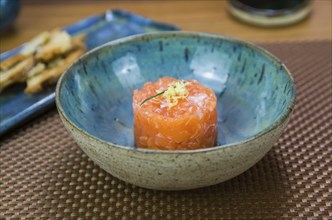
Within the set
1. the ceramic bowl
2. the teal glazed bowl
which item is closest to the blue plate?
the teal glazed bowl

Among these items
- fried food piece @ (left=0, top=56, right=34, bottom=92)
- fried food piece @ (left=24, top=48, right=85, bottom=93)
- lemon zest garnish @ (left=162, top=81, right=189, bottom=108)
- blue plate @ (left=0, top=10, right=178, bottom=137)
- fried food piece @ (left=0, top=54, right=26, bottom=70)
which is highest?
lemon zest garnish @ (left=162, top=81, right=189, bottom=108)

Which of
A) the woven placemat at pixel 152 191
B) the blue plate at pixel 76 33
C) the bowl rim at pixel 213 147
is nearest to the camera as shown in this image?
the bowl rim at pixel 213 147

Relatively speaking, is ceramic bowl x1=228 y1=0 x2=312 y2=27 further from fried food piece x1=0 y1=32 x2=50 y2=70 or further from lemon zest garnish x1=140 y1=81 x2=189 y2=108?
lemon zest garnish x1=140 y1=81 x2=189 y2=108

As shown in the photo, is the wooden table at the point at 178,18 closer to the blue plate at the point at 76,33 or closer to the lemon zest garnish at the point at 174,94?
the blue plate at the point at 76,33

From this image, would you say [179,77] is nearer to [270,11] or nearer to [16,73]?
[16,73]

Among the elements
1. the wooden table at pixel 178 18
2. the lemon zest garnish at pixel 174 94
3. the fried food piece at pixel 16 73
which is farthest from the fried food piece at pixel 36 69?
the lemon zest garnish at pixel 174 94

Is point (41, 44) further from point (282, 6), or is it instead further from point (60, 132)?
point (282, 6)
